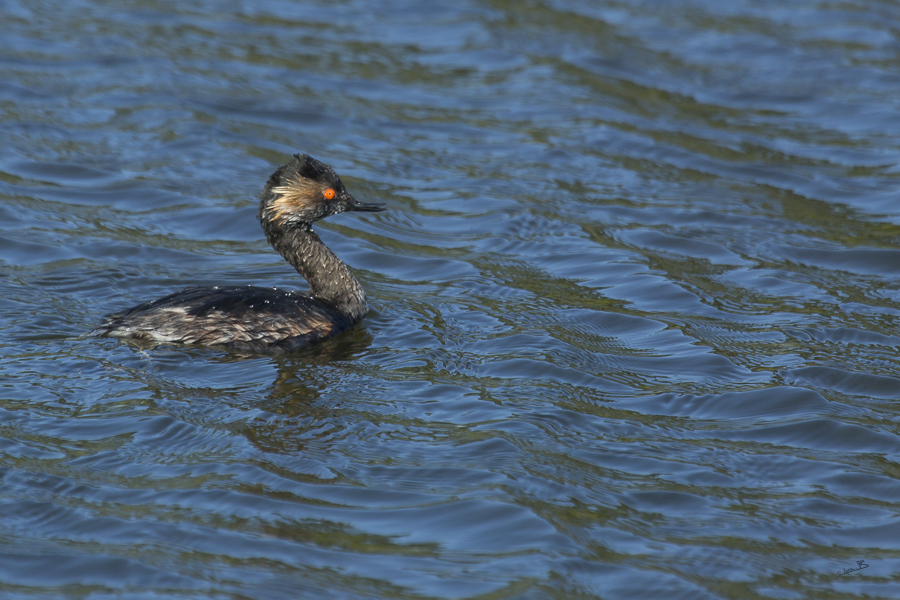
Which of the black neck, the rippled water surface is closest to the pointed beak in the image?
the black neck

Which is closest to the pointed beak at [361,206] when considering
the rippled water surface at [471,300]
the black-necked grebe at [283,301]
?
the black-necked grebe at [283,301]

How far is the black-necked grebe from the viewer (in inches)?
291

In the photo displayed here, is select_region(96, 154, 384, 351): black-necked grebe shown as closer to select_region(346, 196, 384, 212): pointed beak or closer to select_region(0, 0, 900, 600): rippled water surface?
select_region(346, 196, 384, 212): pointed beak

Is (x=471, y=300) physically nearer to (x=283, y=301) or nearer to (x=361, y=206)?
(x=361, y=206)

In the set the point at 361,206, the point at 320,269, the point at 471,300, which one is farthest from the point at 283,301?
the point at 471,300

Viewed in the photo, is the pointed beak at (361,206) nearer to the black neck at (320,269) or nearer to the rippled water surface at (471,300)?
the black neck at (320,269)

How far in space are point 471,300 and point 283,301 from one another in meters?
1.51

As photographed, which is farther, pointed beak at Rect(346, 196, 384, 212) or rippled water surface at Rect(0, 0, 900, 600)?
pointed beak at Rect(346, 196, 384, 212)

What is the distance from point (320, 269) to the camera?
27.2ft

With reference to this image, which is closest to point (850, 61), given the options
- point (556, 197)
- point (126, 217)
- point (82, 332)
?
point (556, 197)

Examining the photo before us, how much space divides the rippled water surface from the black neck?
255 millimetres

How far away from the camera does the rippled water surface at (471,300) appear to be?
17.3ft

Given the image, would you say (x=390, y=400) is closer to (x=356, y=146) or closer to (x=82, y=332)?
(x=82, y=332)

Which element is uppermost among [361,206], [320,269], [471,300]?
[361,206]
